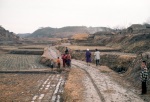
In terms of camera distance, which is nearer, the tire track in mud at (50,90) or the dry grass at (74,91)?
the dry grass at (74,91)

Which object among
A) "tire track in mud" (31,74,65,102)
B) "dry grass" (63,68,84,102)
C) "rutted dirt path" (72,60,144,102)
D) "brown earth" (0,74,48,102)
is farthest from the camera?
"brown earth" (0,74,48,102)

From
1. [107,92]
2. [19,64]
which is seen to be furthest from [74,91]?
[19,64]

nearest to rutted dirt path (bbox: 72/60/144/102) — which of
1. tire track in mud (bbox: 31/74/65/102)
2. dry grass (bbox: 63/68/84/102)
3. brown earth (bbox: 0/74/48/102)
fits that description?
dry grass (bbox: 63/68/84/102)

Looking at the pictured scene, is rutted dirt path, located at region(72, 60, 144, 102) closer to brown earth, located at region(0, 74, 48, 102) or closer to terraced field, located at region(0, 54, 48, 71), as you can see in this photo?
brown earth, located at region(0, 74, 48, 102)

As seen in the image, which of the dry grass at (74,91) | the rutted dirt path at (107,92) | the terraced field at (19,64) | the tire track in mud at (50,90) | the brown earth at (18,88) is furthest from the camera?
the terraced field at (19,64)

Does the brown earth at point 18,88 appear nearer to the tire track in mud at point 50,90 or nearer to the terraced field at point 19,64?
the tire track in mud at point 50,90

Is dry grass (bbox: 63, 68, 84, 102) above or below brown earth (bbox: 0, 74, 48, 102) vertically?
above

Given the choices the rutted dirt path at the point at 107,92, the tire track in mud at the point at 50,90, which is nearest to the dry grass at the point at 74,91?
the rutted dirt path at the point at 107,92

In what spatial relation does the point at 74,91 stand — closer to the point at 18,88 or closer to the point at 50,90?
the point at 50,90

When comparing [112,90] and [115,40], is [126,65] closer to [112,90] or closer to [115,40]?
[112,90]

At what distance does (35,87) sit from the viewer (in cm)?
1856

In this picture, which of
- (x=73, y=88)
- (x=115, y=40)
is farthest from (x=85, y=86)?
(x=115, y=40)

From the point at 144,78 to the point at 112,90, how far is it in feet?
6.76

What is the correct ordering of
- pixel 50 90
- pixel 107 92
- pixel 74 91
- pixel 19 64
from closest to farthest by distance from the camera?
pixel 107 92
pixel 74 91
pixel 50 90
pixel 19 64
